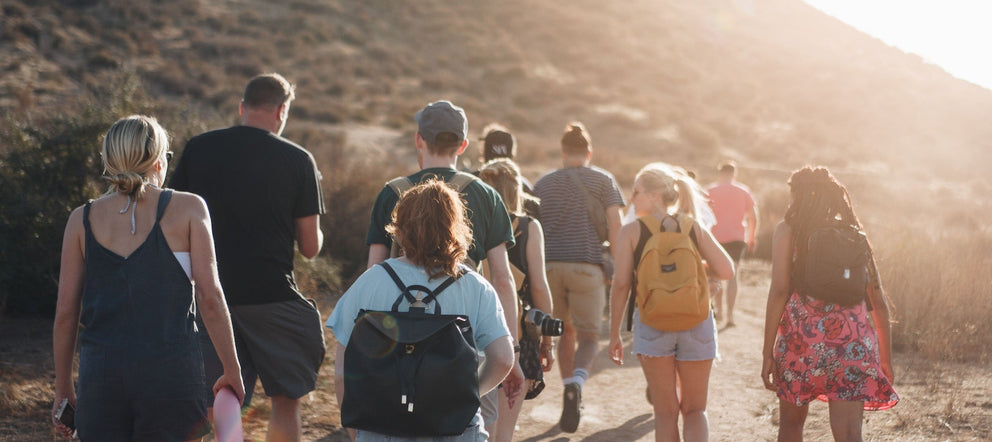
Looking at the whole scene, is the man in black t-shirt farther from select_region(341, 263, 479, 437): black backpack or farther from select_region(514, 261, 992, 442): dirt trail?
select_region(514, 261, 992, 442): dirt trail

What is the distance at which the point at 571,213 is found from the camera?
20.4ft

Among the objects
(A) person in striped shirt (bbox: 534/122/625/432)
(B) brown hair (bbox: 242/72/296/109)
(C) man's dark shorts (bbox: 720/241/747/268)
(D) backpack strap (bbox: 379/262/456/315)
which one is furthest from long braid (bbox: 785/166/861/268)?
(C) man's dark shorts (bbox: 720/241/747/268)

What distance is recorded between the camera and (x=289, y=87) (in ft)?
14.2

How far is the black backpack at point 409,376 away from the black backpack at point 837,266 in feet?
7.02

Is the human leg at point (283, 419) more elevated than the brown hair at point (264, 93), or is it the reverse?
the brown hair at point (264, 93)

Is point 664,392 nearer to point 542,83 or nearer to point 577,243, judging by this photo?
point 577,243

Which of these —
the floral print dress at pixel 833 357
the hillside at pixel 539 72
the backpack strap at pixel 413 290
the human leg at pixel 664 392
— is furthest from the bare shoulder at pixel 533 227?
the hillside at pixel 539 72

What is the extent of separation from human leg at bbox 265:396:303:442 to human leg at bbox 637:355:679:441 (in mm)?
1823

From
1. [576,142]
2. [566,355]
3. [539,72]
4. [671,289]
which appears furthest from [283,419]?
[539,72]

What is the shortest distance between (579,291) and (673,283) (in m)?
1.89

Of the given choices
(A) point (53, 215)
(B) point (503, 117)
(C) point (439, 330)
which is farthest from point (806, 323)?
(B) point (503, 117)

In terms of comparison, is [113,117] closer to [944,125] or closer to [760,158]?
[760,158]

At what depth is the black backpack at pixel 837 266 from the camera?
13.4 feet

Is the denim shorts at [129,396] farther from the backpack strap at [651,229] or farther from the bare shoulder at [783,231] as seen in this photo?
the bare shoulder at [783,231]
